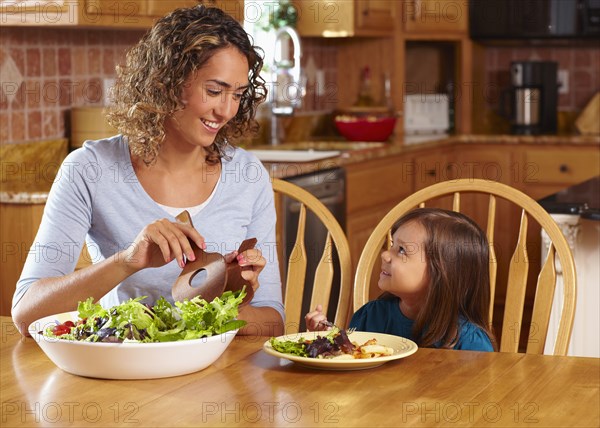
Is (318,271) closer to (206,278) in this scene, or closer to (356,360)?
(206,278)

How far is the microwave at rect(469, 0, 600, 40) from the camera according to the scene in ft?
15.5

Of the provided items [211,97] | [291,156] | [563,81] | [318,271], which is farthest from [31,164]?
[563,81]

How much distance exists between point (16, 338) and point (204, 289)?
333mm

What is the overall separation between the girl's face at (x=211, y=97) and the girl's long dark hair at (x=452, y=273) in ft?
1.28

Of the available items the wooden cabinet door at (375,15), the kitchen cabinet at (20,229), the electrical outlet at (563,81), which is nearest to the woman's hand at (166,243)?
the kitchen cabinet at (20,229)

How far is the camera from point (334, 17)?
4.40m

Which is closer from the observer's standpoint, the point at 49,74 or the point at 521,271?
the point at 521,271

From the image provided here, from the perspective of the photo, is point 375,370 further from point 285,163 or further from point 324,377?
point 285,163

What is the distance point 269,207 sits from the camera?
199cm

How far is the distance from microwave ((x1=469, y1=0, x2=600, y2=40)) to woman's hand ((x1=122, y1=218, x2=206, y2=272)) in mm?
3673

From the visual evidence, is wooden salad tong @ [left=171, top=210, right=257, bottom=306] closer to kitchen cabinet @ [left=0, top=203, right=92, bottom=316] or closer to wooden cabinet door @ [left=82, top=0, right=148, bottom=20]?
kitchen cabinet @ [left=0, top=203, right=92, bottom=316]

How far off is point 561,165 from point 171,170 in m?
3.00

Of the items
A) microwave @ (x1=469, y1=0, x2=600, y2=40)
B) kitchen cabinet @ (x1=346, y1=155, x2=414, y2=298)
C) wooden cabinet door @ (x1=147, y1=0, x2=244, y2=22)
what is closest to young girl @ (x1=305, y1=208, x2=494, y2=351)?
wooden cabinet door @ (x1=147, y1=0, x2=244, y2=22)

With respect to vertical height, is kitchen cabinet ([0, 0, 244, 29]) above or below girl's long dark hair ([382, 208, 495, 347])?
above
